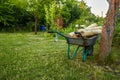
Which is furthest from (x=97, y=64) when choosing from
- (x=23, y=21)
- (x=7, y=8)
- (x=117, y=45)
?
(x=23, y=21)

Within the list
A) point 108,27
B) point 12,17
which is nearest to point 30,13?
point 12,17

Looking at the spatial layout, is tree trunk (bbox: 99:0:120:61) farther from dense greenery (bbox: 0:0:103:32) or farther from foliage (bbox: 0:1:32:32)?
foliage (bbox: 0:1:32:32)

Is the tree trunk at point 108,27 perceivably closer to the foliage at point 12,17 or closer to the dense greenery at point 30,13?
the dense greenery at point 30,13

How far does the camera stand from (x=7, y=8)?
19.3 meters

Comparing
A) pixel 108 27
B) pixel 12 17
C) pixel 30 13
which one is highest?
pixel 30 13

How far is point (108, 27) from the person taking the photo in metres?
4.91

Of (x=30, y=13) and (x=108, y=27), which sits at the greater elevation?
(x=30, y=13)

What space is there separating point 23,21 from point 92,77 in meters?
19.4

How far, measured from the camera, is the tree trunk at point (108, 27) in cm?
483

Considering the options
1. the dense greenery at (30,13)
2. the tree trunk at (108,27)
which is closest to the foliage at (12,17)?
the dense greenery at (30,13)

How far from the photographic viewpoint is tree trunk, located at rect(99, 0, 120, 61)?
15.8ft

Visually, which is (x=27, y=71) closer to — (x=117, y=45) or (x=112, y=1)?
(x=112, y=1)

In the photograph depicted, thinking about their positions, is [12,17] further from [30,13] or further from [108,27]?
[108,27]

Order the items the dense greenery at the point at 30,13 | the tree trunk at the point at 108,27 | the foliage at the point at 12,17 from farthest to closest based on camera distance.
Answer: the foliage at the point at 12,17
the dense greenery at the point at 30,13
the tree trunk at the point at 108,27
